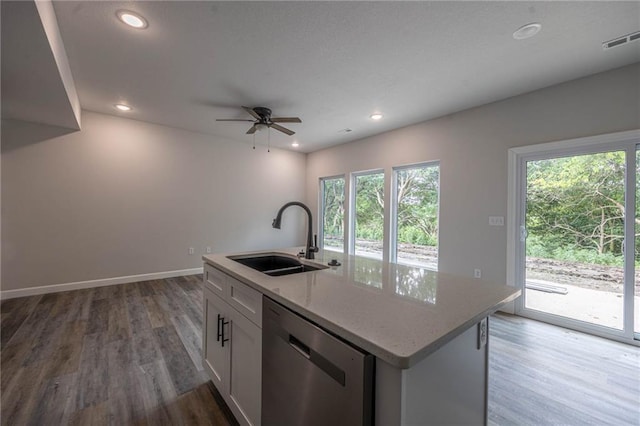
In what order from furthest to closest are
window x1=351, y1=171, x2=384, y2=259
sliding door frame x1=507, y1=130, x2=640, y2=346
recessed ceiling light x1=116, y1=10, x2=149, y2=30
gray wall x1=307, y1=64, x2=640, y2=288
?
1. window x1=351, y1=171, x2=384, y2=259
2. gray wall x1=307, y1=64, x2=640, y2=288
3. sliding door frame x1=507, y1=130, x2=640, y2=346
4. recessed ceiling light x1=116, y1=10, x2=149, y2=30

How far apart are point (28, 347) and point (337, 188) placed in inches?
193

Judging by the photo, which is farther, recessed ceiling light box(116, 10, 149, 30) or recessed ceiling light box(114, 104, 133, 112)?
recessed ceiling light box(114, 104, 133, 112)

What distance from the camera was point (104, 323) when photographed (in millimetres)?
2760

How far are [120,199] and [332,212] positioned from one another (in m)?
3.90

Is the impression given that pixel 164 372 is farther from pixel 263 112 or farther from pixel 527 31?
pixel 527 31

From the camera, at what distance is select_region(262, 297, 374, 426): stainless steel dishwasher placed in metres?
0.73

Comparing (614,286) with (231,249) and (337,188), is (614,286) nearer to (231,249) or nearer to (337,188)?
(337,188)

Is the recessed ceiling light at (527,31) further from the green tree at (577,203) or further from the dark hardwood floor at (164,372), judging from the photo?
the dark hardwood floor at (164,372)

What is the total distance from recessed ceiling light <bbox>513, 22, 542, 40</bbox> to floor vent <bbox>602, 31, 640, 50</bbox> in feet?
2.34

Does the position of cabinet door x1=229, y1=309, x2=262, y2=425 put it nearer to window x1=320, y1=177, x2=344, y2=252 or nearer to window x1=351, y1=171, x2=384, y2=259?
window x1=351, y1=171, x2=384, y2=259

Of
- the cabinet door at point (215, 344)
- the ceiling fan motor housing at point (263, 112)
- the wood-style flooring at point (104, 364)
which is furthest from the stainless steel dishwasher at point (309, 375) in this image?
the ceiling fan motor housing at point (263, 112)

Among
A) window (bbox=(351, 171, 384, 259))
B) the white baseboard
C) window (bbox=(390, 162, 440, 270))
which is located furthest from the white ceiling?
the white baseboard

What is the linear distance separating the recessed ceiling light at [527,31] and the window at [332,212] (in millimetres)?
3797

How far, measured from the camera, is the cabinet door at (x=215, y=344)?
157 cm
